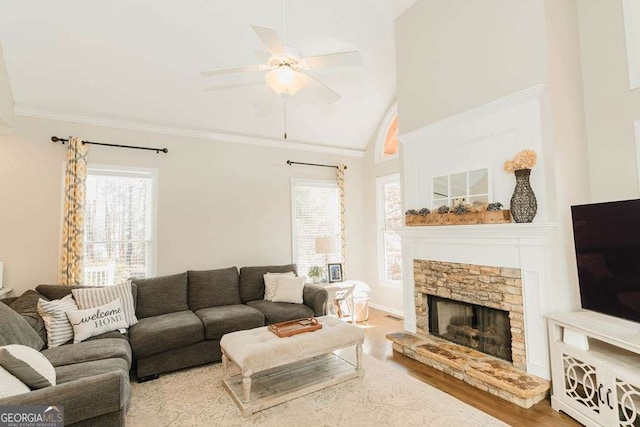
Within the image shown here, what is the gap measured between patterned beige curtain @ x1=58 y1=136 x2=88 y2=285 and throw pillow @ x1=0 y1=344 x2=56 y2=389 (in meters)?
2.23

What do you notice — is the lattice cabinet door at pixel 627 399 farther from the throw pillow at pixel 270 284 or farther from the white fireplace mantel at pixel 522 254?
the throw pillow at pixel 270 284

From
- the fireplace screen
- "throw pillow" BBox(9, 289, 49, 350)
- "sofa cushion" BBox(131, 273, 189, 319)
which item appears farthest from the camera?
"sofa cushion" BBox(131, 273, 189, 319)

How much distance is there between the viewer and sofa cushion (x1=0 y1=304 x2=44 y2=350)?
2.39 m

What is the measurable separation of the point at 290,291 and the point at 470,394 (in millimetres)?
2442

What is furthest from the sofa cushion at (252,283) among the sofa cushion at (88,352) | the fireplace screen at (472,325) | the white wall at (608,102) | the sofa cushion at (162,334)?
the white wall at (608,102)

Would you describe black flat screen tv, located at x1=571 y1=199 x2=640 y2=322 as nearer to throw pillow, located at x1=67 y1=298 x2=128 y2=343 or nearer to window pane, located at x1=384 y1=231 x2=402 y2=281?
window pane, located at x1=384 y1=231 x2=402 y2=281

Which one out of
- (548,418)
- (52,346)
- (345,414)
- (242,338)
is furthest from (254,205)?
(548,418)

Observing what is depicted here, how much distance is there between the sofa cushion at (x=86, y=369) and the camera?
2.31 metres

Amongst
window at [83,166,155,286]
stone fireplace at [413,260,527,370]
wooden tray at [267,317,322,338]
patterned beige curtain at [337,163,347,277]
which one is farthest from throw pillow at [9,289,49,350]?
patterned beige curtain at [337,163,347,277]

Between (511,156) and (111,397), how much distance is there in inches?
145

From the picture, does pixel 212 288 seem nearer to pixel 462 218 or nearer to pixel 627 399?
pixel 462 218

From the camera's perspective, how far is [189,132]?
15.9 ft

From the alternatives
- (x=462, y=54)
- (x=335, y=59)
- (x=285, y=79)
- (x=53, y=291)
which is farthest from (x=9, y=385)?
(x=462, y=54)

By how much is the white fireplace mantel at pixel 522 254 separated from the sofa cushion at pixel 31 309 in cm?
406
